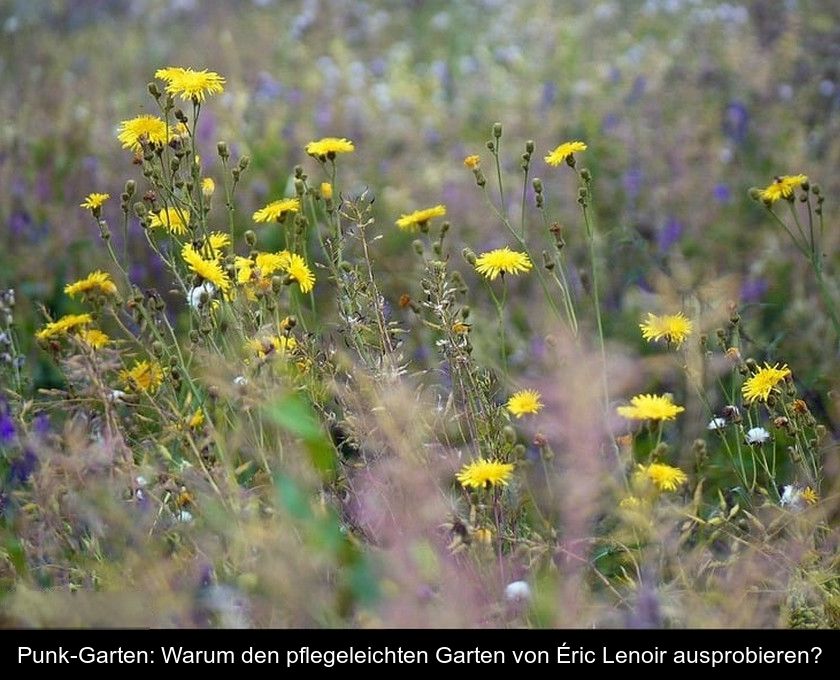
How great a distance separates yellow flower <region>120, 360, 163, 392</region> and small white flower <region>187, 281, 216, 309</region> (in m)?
0.15

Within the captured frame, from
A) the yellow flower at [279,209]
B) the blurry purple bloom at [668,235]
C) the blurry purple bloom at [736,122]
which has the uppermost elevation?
the blurry purple bloom at [736,122]

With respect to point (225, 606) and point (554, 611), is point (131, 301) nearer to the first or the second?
point (225, 606)

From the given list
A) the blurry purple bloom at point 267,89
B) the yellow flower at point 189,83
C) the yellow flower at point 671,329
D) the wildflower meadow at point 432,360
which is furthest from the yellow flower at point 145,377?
the blurry purple bloom at point 267,89

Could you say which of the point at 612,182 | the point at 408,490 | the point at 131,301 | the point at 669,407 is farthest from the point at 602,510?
the point at 612,182

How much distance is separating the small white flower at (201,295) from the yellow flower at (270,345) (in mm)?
106

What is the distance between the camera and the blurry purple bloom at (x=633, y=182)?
4629 mm

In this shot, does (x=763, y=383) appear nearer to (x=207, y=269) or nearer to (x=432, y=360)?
(x=207, y=269)

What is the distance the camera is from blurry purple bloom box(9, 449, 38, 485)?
92.4 inches

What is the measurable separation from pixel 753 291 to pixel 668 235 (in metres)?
0.42

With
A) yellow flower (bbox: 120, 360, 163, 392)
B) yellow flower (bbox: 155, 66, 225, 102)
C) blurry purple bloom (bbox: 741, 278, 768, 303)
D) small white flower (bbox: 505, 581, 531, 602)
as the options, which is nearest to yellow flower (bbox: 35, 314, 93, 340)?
yellow flower (bbox: 120, 360, 163, 392)

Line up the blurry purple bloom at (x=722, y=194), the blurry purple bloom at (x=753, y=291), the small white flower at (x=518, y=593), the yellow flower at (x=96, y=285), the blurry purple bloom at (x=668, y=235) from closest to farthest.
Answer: the small white flower at (x=518, y=593) < the yellow flower at (x=96, y=285) < the blurry purple bloom at (x=753, y=291) < the blurry purple bloom at (x=668, y=235) < the blurry purple bloom at (x=722, y=194)

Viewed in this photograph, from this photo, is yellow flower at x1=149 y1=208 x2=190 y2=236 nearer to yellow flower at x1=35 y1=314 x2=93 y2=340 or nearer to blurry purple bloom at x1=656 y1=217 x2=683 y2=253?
yellow flower at x1=35 y1=314 x2=93 y2=340

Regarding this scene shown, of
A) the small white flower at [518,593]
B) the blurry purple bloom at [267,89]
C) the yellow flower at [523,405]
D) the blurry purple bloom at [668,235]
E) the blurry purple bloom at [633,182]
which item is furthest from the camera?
the blurry purple bloom at [267,89]

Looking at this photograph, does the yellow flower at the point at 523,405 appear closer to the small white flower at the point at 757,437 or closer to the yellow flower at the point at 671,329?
the yellow flower at the point at 671,329
